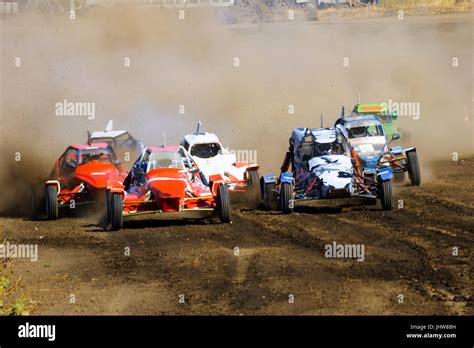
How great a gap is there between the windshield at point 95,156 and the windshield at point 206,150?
1902mm

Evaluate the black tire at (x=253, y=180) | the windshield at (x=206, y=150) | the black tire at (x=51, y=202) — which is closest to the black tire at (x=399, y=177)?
the black tire at (x=253, y=180)

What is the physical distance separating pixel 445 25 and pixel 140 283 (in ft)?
118

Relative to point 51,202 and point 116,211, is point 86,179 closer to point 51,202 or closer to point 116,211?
point 51,202

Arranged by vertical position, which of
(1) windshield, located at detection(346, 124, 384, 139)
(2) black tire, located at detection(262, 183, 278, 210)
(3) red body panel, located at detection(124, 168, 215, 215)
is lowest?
(2) black tire, located at detection(262, 183, 278, 210)

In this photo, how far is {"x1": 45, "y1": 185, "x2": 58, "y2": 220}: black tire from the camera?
19.1 metres

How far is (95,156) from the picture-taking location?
21.1 meters

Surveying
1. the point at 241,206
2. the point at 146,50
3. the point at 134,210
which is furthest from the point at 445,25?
the point at 134,210

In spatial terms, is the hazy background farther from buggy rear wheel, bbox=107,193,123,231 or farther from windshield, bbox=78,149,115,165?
buggy rear wheel, bbox=107,193,123,231

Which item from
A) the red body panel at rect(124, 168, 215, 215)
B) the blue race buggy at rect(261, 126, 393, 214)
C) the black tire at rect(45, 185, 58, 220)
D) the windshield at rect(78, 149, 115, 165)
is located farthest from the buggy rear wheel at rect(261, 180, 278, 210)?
the black tire at rect(45, 185, 58, 220)

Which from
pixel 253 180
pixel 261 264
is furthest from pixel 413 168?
pixel 261 264

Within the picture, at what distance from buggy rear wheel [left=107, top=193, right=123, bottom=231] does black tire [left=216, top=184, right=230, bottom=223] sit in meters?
1.70

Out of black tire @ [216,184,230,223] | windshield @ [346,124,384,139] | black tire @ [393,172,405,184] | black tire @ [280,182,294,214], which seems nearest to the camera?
black tire @ [216,184,230,223]

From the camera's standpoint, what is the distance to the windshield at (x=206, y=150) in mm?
22125

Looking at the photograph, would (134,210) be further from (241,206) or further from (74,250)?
(241,206)
